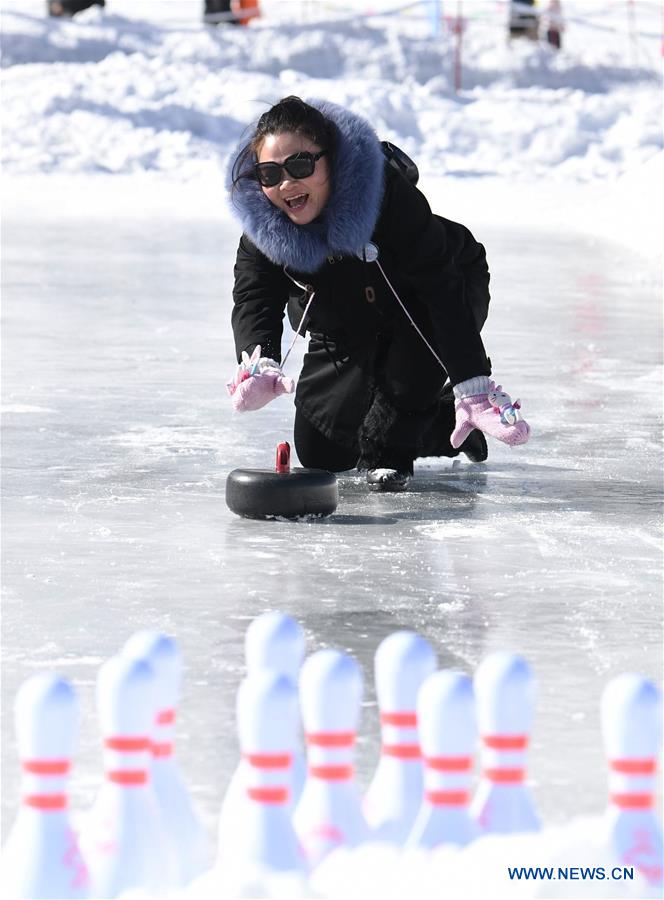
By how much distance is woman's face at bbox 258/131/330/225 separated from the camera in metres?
4.50

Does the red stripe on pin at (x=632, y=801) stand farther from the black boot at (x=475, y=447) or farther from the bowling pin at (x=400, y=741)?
the black boot at (x=475, y=447)

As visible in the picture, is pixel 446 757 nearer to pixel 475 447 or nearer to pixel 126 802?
pixel 126 802

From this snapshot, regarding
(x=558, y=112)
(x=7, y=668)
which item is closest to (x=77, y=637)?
(x=7, y=668)

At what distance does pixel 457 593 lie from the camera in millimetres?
3877

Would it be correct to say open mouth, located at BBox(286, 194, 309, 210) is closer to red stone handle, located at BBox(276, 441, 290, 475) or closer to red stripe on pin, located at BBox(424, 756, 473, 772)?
red stone handle, located at BBox(276, 441, 290, 475)

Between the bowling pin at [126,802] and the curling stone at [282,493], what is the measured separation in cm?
217

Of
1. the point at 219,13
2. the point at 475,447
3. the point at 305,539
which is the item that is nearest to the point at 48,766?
the point at 305,539

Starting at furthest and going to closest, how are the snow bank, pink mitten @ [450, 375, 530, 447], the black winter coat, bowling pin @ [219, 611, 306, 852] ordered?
the snow bank → the black winter coat → pink mitten @ [450, 375, 530, 447] → bowling pin @ [219, 611, 306, 852]

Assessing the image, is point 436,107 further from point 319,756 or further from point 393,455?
point 319,756

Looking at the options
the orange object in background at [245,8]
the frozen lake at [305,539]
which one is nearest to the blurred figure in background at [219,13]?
the orange object in background at [245,8]

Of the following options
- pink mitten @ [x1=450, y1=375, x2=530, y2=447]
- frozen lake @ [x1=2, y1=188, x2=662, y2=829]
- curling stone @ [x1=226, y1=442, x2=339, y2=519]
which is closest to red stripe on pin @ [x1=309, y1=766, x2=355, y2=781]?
frozen lake @ [x1=2, y1=188, x2=662, y2=829]

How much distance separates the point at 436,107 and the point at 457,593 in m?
18.8

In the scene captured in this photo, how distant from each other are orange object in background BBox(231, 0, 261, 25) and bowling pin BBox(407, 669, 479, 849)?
24340 mm

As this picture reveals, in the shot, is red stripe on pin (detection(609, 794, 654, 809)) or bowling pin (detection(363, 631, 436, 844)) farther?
bowling pin (detection(363, 631, 436, 844))
